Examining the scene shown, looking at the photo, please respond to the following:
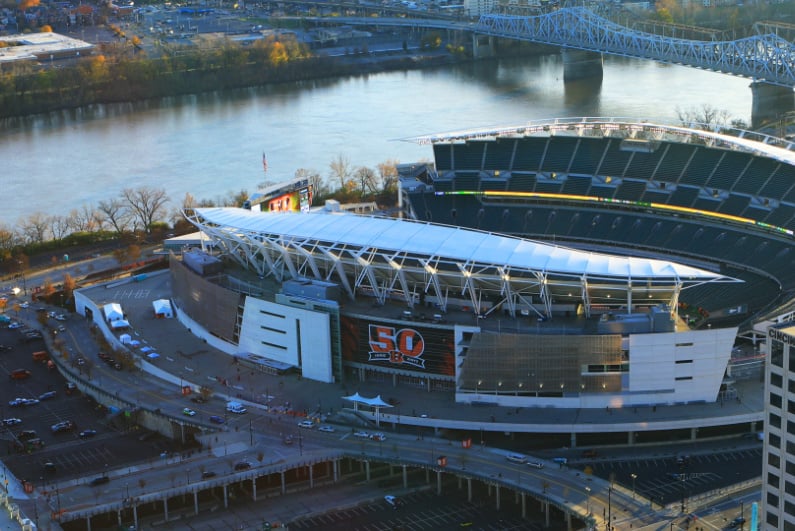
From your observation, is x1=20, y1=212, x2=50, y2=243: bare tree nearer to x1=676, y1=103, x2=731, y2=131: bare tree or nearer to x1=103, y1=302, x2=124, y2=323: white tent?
x1=103, y1=302, x2=124, y2=323: white tent

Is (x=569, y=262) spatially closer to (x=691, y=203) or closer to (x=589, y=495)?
(x=589, y=495)

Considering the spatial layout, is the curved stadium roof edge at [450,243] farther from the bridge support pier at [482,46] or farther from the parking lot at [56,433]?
the bridge support pier at [482,46]

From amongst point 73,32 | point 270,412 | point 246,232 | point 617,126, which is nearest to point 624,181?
point 617,126

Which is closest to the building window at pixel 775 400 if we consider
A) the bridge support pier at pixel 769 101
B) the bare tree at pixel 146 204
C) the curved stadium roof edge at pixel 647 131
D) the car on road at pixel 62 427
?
the car on road at pixel 62 427

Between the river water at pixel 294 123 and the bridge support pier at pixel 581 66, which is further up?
the bridge support pier at pixel 581 66

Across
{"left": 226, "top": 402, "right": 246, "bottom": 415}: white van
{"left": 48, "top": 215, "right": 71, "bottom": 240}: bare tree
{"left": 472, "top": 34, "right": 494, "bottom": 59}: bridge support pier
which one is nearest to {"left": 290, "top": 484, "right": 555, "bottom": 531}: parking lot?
{"left": 226, "top": 402, "right": 246, "bottom": 415}: white van
